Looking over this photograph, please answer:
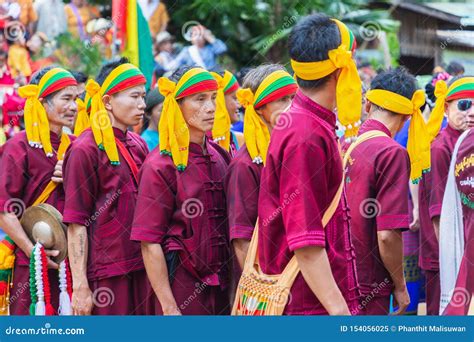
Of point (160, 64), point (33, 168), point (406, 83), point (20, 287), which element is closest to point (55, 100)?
point (33, 168)

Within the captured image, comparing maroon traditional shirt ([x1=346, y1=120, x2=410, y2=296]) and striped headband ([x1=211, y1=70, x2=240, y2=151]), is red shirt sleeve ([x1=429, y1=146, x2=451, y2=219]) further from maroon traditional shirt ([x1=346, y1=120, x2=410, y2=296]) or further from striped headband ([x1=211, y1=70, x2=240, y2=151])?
striped headband ([x1=211, y1=70, x2=240, y2=151])

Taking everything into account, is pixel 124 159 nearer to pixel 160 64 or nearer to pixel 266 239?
pixel 266 239

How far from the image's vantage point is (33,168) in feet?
18.1

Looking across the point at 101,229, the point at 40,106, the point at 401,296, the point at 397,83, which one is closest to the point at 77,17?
the point at 40,106

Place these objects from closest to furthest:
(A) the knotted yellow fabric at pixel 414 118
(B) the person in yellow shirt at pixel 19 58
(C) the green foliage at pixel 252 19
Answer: (A) the knotted yellow fabric at pixel 414 118 → (B) the person in yellow shirt at pixel 19 58 → (C) the green foliage at pixel 252 19

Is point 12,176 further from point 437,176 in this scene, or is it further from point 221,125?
point 437,176

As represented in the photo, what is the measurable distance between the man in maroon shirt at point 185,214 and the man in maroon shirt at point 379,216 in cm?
70

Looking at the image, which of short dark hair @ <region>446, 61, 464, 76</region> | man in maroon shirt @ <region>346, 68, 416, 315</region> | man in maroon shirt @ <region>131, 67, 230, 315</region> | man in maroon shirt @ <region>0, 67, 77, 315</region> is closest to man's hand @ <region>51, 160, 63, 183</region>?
man in maroon shirt @ <region>0, 67, 77, 315</region>

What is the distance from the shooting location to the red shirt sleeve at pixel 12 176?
544 centimetres

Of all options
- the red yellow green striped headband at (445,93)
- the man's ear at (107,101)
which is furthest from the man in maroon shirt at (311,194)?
the red yellow green striped headband at (445,93)

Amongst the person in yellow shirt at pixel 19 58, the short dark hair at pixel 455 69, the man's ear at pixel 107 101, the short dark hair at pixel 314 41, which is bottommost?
the man's ear at pixel 107 101

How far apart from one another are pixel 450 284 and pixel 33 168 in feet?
8.24

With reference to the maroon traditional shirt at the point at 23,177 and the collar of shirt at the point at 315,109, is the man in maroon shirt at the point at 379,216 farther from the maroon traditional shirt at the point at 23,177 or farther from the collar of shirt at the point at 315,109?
the maroon traditional shirt at the point at 23,177

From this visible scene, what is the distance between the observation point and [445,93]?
6070mm
